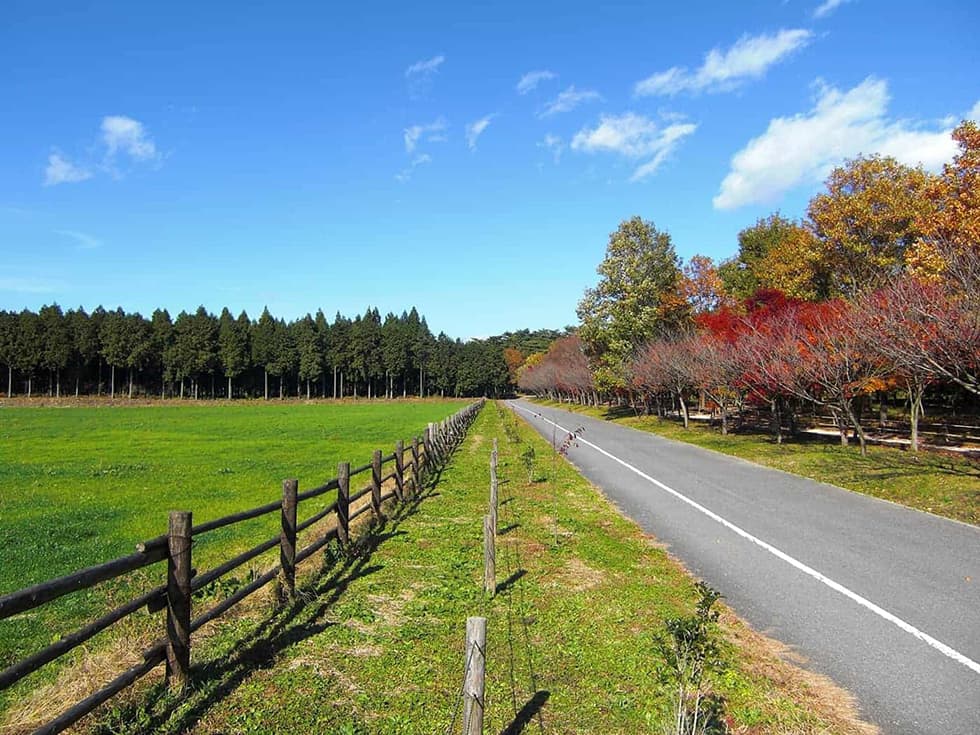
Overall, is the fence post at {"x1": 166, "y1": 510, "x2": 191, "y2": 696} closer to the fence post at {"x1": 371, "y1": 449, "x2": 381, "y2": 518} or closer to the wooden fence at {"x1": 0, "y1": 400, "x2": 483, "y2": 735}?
the wooden fence at {"x1": 0, "y1": 400, "x2": 483, "y2": 735}

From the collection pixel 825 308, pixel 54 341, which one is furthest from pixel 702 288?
pixel 54 341

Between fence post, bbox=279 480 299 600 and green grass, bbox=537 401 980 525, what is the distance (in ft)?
39.2

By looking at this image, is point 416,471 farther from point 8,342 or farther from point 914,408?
point 8,342

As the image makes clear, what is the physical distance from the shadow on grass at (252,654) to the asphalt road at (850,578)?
4.64m

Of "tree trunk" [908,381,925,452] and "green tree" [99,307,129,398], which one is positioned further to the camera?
"green tree" [99,307,129,398]

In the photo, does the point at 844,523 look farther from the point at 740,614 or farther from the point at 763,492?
the point at 740,614

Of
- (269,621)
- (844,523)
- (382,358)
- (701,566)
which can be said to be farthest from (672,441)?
(382,358)

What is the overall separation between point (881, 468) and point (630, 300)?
2664 cm

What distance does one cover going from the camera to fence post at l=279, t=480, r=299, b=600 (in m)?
7.11

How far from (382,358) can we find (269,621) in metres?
97.5

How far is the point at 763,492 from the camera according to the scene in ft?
49.1

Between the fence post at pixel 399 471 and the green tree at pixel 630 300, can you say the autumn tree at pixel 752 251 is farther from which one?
the fence post at pixel 399 471

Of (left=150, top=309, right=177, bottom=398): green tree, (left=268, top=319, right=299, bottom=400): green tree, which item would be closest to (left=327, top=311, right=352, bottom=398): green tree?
(left=268, top=319, right=299, bottom=400): green tree

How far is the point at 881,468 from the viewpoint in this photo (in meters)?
18.8
